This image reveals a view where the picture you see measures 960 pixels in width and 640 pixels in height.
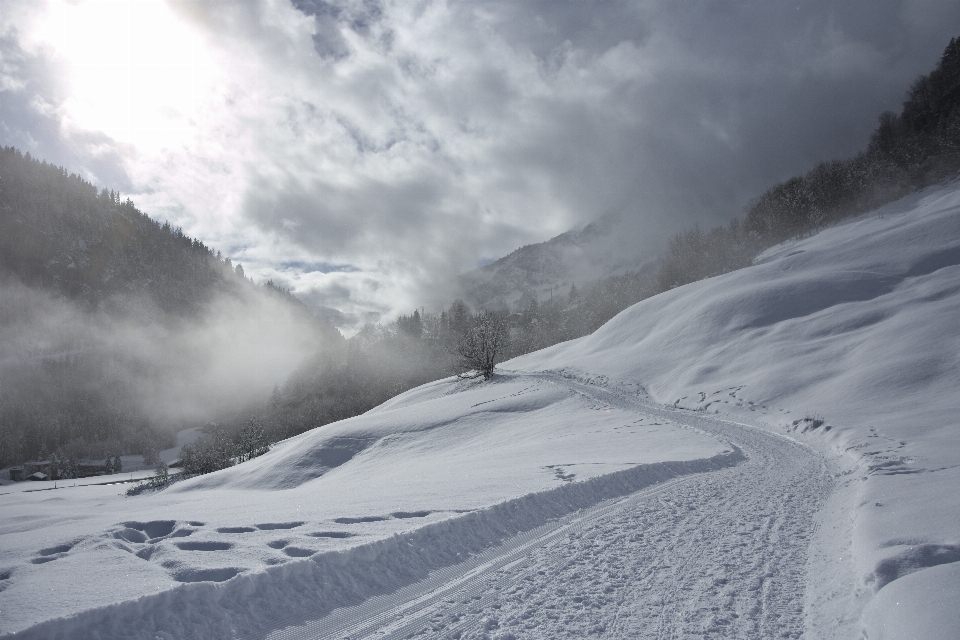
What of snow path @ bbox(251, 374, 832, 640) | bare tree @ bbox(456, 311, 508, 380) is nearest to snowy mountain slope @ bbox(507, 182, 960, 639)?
snow path @ bbox(251, 374, 832, 640)

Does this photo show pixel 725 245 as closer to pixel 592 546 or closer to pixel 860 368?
pixel 860 368

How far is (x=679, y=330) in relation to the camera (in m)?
37.4

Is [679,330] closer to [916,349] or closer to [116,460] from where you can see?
[916,349]

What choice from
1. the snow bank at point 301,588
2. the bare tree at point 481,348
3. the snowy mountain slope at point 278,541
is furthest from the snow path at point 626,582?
the bare tree at point 481,348

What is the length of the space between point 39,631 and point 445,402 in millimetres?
29332

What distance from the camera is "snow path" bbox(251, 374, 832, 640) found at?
180 inches

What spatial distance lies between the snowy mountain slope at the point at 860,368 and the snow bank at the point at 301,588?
4634 mm

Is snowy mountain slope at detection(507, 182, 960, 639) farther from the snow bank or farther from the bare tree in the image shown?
the bare tree

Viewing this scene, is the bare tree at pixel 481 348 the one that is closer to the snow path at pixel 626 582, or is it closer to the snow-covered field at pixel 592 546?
the snow-covered field at pixel 592 546

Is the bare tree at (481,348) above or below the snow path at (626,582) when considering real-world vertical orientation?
above

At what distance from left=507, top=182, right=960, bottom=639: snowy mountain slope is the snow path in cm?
86

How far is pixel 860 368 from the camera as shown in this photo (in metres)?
20.5

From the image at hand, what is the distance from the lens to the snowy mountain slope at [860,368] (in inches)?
211

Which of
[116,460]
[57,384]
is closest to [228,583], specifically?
→ [116,460]
